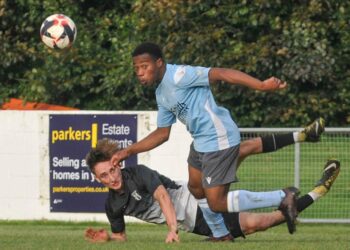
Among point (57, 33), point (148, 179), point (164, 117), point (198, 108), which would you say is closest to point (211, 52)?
point (57, 33)

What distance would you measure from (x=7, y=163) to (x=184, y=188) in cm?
614

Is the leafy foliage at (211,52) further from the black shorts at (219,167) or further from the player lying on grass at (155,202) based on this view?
the black shorts at (219,167)

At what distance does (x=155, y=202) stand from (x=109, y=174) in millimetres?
520

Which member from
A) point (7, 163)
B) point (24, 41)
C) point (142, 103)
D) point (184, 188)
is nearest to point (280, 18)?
point (142, 103)

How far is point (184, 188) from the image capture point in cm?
1059

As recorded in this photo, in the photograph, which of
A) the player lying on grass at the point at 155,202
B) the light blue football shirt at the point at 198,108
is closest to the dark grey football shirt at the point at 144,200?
the player lying on grass at the point at 155,202

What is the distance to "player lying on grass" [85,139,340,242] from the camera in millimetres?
10172

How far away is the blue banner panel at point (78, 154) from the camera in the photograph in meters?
15.8

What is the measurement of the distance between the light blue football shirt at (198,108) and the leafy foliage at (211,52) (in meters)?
10.1

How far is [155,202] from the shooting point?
10391 mm

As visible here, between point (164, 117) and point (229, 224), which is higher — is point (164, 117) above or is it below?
above

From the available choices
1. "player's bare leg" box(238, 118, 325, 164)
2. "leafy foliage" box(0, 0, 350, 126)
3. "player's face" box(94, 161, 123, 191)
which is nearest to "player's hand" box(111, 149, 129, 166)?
"player's face" box(94, 161, 123, 191)

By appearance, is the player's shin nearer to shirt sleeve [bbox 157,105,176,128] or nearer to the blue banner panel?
shirt sleeve [bbox 157,105,176,128]

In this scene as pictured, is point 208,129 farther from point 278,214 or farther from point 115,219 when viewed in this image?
point 115,219
